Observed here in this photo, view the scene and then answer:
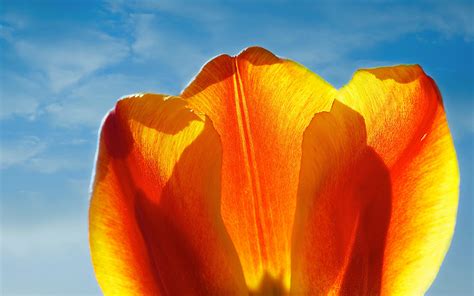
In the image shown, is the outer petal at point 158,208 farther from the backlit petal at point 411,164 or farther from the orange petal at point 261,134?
the backlit petal at point 411,164

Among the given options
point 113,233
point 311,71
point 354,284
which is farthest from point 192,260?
point 311,71

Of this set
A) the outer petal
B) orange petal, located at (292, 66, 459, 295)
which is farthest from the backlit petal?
the outer petal

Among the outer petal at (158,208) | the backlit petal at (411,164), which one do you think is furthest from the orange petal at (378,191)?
the outer petal at (158,208)

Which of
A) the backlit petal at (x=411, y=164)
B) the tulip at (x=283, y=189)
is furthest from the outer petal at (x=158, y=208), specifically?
the backlit petal at (x=411, y=164)

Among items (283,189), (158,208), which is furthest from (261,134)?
(158,208)

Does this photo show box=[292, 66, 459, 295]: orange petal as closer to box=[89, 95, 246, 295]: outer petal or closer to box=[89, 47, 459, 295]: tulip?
box=[89, 47, 459, 295]: tulip
